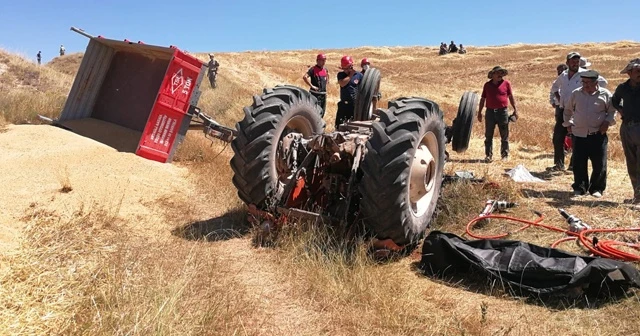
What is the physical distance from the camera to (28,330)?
2525 mm

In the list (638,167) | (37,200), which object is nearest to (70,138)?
(37,200)

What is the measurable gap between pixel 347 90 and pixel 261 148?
275 centimetres

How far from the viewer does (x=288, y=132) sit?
530cm

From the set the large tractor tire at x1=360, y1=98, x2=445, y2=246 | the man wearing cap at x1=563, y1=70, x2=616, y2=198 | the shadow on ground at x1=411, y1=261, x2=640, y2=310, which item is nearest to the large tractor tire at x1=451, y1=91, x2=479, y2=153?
the man wearing cap at x1=563, y1=70, x2=616, y2=198

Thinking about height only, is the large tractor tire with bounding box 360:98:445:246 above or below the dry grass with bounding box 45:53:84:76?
above

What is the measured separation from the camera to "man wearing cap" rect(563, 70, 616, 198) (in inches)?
238

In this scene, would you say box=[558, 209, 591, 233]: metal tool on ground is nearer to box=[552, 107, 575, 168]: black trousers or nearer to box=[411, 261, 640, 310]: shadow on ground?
box=[411, 261, 640, 310]: shadow on ground

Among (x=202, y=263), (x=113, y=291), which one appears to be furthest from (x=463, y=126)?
(x=113, y=291)

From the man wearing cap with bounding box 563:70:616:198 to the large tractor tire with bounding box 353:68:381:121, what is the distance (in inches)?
93.4

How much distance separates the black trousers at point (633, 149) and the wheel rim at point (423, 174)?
7.45 ft

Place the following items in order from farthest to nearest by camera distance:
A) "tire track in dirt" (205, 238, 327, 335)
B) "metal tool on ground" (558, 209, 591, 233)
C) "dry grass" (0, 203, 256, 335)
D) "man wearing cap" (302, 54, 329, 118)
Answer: "man wearing cap" (302, 54, 329, 118) → "metal tool on ground" (558, 209, 591, 233) → "tire track in dirt" (205, 238, 327, 335) → "dry grass" (0, 203, 256, 335)

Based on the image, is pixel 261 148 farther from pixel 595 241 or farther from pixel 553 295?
pixel 595 241

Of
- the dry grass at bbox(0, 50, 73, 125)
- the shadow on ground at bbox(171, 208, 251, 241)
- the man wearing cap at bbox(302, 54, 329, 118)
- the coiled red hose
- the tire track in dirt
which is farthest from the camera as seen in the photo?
the dry grass at bbox(0, 50, 73, 125)

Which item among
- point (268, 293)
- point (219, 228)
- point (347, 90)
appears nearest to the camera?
point (268, 293)
